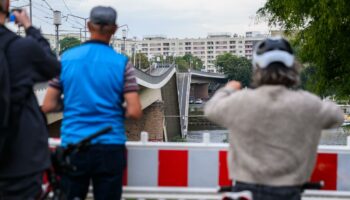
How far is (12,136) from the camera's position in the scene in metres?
2.98

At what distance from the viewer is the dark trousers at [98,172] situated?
3.52 metres

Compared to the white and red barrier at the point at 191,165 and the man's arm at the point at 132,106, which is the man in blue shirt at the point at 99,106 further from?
the white and red barrier at the point at 191,165

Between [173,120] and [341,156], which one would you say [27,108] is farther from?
[173,120]

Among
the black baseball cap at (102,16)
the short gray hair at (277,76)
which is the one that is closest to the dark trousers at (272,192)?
the short gray hair at (277,76)

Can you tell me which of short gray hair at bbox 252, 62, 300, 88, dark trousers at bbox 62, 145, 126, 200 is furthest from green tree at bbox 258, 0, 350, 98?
short gray hair at bbox 252, 62, 300, 88

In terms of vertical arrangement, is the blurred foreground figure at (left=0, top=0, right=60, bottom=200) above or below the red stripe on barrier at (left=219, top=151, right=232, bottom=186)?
above

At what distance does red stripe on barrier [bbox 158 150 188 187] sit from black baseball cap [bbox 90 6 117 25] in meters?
1.24

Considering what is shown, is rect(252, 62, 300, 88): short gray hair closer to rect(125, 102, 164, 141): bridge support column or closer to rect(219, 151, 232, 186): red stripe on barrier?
rect(219, 151, 232, 186): red stripe on barrier

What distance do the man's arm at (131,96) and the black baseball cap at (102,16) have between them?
0.27 m

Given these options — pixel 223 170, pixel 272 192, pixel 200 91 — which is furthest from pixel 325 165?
pixel 200 91

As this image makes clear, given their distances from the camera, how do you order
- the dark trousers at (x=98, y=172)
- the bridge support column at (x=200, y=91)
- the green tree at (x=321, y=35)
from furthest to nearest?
the bridge support column at (x=200, y=91) < the green tree at (x=321, y=35) < the dark trousers at (x=98, y=172)

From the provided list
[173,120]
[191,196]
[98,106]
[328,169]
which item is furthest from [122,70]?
[173,120]

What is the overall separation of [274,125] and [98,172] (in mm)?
1127

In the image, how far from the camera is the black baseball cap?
3572 millimetres
